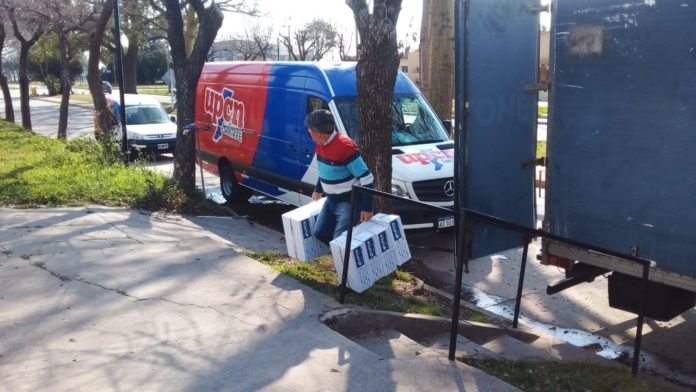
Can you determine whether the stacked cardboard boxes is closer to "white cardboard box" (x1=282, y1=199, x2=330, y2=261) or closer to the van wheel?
"white cardboard box" (x1=282, y1=199, x2=330, y2=261)

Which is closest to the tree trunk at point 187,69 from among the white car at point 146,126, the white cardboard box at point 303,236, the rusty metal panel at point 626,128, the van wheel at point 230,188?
the van wheel at point 230,188

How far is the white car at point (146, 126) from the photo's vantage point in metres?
17.3

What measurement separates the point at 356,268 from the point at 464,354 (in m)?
1.13

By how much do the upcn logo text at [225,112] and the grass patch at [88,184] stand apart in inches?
54.5

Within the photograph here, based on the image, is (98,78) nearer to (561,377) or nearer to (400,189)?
(400,189)

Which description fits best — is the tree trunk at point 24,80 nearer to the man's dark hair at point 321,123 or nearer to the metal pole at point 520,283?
the man's dark hair at point 321,123

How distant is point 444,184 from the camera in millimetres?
8258

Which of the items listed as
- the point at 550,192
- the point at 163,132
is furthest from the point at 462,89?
the point at 163,132

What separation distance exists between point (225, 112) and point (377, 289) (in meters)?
6.47

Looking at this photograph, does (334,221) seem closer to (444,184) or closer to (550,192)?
(550,192)

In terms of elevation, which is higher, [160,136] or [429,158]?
[429,158]

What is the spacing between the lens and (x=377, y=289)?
580cm

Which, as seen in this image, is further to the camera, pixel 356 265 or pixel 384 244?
pixel 384 244

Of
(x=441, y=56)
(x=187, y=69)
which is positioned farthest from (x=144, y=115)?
(x=441, y=56)
